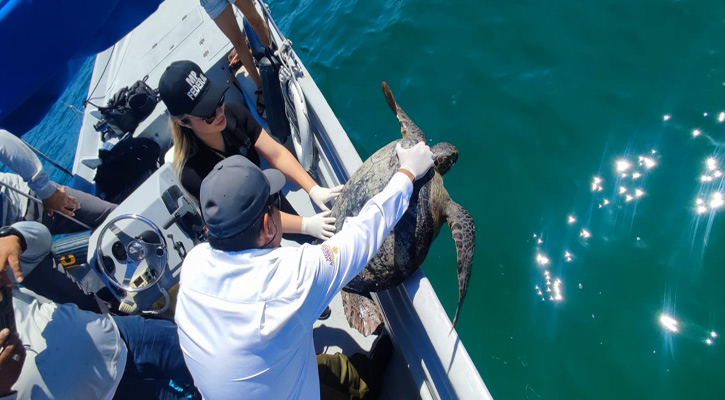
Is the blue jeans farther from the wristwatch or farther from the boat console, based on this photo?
the wristwatch

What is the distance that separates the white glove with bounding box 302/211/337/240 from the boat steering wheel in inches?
42.5

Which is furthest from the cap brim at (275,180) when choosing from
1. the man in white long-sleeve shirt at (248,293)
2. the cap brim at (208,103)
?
the cap brim at (208,103)

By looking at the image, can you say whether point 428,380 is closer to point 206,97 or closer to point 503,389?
point 503,389

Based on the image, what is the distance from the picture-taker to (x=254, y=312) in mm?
1527

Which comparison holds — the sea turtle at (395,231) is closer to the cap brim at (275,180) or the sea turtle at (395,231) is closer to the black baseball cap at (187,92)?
the cap brim at (275,180)

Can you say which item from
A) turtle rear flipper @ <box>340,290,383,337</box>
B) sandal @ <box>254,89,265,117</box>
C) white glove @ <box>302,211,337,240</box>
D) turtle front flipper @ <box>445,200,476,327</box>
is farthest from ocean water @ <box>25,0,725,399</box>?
white glove @ <box>302,211,337,240</box>

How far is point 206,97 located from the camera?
2.39 m

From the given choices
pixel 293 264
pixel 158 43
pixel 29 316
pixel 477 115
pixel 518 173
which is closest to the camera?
pixel 293 264

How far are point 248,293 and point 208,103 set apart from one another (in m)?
1.35

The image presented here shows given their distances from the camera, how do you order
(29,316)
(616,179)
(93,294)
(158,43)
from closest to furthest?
1. (29,316)
2. (93,294)
3. (616,179)
4. (158,43)

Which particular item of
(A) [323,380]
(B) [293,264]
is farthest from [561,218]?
(B) [293,264]

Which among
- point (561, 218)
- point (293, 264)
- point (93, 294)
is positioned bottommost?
point (561, 218)

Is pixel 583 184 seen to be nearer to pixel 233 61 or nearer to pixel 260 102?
pixel 260 102

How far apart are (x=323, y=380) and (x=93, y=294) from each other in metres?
1.90
